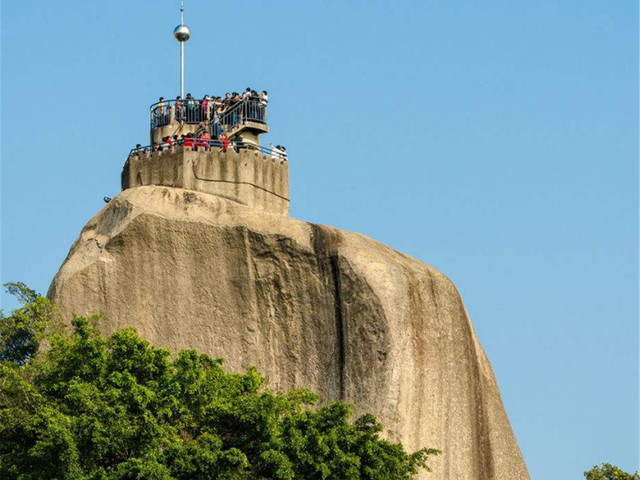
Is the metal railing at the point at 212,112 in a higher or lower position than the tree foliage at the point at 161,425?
higher

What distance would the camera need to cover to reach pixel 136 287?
57.0m

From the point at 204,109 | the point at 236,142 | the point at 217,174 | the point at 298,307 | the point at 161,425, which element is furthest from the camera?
the point at 204,109

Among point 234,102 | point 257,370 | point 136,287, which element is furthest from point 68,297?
point 234,102

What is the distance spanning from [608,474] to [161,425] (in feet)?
50.7

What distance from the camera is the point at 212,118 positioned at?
63.5 m

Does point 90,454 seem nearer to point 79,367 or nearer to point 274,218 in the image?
point 79,367

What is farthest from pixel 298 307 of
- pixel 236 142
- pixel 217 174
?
pixel 236 142

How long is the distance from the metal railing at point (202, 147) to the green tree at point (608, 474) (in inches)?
521

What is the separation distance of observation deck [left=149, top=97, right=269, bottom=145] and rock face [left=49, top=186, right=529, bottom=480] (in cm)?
597

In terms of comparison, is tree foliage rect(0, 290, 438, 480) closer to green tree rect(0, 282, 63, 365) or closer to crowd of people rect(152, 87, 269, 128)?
green tree rect(0, 282, 63, 365)

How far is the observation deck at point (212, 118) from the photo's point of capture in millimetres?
63188

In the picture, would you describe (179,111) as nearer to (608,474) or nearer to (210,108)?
(210,108)

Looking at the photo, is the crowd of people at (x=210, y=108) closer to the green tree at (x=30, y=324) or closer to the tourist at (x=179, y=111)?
the tourist at (x=179, y=111)

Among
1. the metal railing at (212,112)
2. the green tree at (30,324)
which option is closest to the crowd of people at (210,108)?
the metal railing at (212,112)
